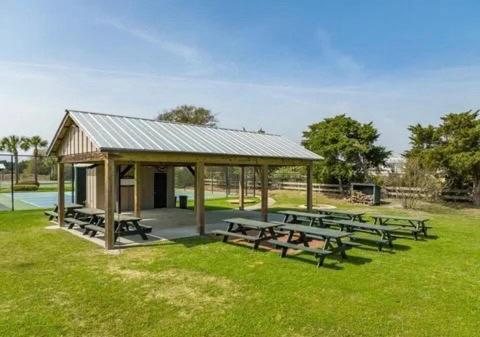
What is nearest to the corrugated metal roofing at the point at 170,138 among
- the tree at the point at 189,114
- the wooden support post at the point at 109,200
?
the wooden support post at the point at 109,200

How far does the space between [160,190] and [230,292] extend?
577 inches

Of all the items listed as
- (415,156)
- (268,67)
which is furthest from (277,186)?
(268,67)

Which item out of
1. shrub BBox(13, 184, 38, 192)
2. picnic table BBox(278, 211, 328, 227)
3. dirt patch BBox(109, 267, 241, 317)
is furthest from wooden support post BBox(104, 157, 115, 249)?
shrub BBox(13, 184, 38, 192)

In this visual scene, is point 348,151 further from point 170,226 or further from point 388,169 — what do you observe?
point 170,226

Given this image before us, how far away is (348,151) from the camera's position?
24.6m


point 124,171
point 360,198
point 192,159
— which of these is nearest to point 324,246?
point 192,159

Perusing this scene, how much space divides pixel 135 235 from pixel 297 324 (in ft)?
24.6

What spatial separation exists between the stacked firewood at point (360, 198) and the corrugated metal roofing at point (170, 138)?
821 cm

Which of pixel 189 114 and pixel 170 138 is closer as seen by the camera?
pixel 170 138

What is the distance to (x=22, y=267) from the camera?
25.3 ft

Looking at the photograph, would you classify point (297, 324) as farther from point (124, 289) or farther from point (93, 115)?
point (93, 115)

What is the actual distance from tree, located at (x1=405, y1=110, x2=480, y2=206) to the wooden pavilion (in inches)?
372

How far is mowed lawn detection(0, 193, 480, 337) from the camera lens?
493 centimetres

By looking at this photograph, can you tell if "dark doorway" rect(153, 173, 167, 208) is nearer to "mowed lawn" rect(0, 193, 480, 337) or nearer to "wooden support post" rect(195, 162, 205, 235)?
"wooden support post" rect(195, 162, 205, 235)
